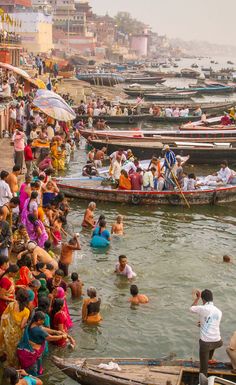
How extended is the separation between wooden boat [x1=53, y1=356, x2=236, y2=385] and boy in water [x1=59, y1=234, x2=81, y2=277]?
12.3 ft

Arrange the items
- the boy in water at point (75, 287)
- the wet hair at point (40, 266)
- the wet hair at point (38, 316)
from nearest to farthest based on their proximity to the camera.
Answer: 1. the wet hair at point (38, 316)
2. the wet hair at point (40, 266)
3. the boy in water at point (75, 287)

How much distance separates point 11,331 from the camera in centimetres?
828

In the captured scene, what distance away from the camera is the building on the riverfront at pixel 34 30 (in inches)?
2955

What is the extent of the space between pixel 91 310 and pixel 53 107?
10.9m

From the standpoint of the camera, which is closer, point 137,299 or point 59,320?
point 59,320

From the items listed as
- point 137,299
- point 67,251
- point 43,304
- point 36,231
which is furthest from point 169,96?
point 43,304

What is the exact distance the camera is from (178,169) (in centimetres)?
1839

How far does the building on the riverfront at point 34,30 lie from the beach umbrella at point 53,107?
55.2 meters

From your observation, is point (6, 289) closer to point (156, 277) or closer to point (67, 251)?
point (67, 251)

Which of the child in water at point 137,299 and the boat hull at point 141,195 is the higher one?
the boat hull at point 141,195

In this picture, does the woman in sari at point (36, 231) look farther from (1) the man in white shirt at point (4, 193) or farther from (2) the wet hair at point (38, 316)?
(2) the wet hair at point (38, 316)

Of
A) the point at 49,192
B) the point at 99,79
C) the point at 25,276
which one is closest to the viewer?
the point at 25,276

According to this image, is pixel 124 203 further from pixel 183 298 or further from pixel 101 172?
pixel 183 298

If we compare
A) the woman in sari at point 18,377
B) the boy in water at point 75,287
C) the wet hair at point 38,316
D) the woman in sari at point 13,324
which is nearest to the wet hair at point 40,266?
the boy in water at point 75,287
